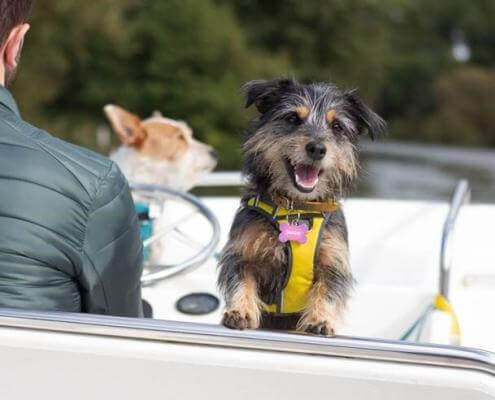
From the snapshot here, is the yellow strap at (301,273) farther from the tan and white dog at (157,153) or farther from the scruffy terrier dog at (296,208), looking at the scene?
the tan and white dog at (157,153)

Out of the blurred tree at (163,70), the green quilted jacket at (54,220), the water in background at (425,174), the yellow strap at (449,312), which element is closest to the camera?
the green quilted jacket at (54,220)

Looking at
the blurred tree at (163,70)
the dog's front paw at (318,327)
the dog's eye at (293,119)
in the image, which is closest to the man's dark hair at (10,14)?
the dog's eye at (293,119)

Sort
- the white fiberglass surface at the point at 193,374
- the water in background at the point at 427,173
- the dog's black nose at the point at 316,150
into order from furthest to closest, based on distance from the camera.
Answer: the water in background at the point at 427,173
the dog's black nose at the point at 316,150
the white fiberglass surface at the point at 193,374

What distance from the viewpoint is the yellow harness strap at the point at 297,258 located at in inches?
78.4

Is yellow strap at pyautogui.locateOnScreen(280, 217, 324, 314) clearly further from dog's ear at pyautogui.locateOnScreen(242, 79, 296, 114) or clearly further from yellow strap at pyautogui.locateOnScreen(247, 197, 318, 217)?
dog's ear at pyautogui.locateOnScreen(242, 79, 296, 114)

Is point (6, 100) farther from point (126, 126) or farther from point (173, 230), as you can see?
point (126, 126)

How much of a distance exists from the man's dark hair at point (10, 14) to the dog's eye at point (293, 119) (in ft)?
2.41

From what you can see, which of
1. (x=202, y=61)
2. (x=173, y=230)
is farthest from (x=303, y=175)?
(x=202, y=61)

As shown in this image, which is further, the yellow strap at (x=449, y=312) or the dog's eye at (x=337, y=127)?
the yellow strap at (x=449, y=312)

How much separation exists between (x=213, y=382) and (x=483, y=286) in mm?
1882

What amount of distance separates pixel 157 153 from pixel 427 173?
19.9 m

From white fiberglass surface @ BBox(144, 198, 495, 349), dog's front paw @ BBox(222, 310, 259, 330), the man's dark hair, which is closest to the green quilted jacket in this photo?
the man's dark hair

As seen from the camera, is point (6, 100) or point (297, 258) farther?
point (297, 258)

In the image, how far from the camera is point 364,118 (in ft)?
6.84
